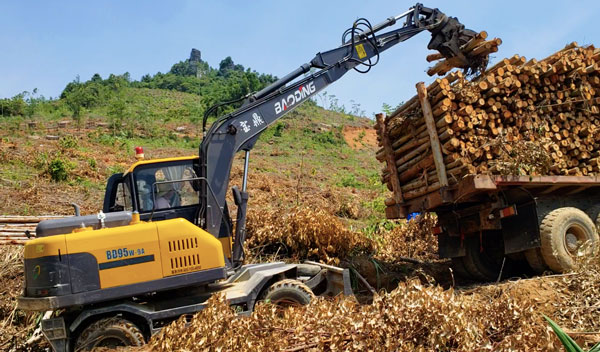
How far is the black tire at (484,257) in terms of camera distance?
29.4ft

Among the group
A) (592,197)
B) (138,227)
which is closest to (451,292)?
(138,227)

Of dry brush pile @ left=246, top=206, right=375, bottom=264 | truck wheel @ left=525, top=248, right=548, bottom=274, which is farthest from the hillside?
truck wheel @ left=525, top=248, right=548, bottom=274

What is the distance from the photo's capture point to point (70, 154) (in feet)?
59.1

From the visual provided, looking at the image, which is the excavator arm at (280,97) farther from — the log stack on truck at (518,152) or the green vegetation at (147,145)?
the green vegetation at (147,145)

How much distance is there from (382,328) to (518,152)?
14.0 feet

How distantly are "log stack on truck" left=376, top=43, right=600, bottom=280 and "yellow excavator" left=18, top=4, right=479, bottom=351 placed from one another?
2.15 m

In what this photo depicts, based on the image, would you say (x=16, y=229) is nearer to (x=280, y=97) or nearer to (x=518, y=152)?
(x=280, y=97)

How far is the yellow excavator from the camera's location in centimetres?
584

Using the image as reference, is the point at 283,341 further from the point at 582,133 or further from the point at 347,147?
the point at 347,147

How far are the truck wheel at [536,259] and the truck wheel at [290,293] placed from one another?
366cm

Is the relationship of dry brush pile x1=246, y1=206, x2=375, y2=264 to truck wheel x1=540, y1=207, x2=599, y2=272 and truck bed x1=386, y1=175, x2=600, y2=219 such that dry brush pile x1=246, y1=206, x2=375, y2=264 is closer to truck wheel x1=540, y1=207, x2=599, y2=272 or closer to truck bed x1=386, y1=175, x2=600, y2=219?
truck bed x1=386, y1=175, x2=600, y2=219

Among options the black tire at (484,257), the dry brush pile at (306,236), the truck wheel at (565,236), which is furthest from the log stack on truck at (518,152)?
the dry brush pile at (306,236)

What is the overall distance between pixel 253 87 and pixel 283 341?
34473 millimetres

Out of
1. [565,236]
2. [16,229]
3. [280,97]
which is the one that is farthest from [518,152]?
[16,229]
